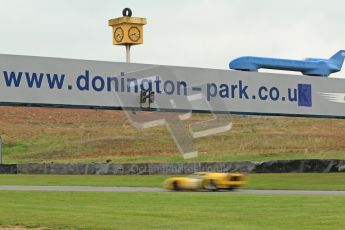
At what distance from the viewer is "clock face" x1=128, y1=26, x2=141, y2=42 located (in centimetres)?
3377

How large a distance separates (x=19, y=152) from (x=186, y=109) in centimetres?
4469

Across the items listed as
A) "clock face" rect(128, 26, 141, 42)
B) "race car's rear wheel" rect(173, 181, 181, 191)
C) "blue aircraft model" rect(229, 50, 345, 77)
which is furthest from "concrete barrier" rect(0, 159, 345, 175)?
"race car's rear wheel" rect(173, 181, 181, 191)

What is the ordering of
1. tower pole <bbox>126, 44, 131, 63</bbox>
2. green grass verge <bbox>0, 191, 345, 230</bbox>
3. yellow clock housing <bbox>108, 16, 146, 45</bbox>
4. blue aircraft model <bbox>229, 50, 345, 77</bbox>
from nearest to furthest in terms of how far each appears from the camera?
green grass verge <bbox>0, 191, 345, 230</bbox>
tower pole <bbox>126, 44, 131, 63</bbox>
yellow clock housing <bbox>108, 16, 146, 45</bbox>
blue aircraft model <bbox>229, 50, 345, 77</bbox>

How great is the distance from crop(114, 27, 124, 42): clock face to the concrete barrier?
13.4 metres

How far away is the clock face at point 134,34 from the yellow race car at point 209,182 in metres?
6.25

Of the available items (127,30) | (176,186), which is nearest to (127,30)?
(127,30)

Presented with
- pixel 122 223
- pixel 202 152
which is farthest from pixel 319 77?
pixel 202 152

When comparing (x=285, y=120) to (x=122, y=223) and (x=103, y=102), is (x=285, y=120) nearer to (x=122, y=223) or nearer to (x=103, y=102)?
(x=103, y=102)

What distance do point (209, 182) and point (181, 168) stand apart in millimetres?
15562

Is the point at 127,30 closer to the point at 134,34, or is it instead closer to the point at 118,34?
the point at 134,34

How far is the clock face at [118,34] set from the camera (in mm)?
33844

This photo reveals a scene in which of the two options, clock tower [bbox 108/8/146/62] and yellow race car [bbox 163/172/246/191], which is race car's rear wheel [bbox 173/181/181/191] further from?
clock tower [bbox 108/8/146/62]

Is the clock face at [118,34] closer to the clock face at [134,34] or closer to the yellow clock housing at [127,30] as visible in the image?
the yellow clock housing at [127,30]

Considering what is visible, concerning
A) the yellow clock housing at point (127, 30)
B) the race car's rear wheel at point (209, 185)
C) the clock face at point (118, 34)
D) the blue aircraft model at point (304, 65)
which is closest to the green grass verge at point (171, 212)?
the race car's rear wheel at point (209, 185)
